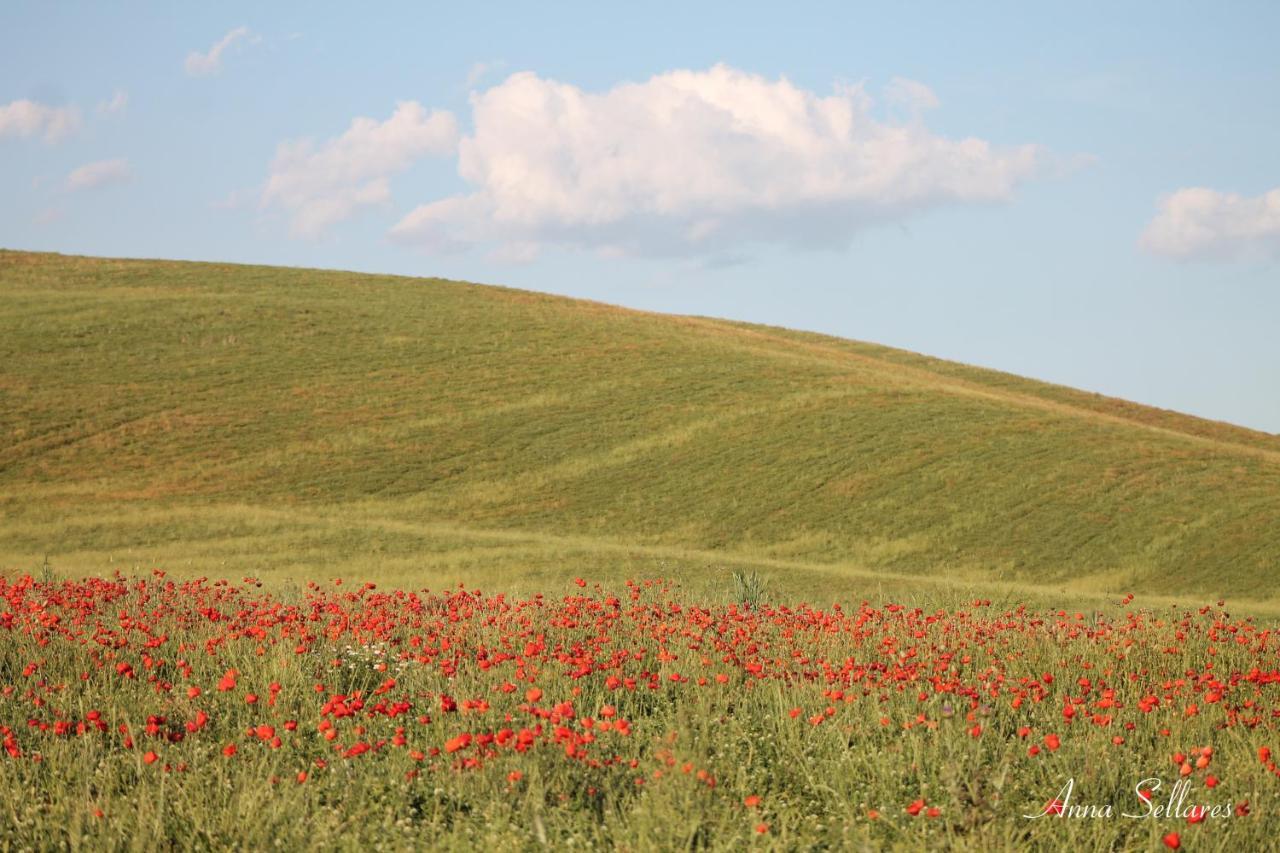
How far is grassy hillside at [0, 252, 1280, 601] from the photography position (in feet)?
100

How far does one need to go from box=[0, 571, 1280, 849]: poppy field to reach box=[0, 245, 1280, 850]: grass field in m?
0.04

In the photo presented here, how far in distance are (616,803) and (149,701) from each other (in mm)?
3828

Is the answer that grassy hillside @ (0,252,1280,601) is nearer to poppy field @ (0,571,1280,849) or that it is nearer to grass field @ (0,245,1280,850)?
grass field @ (0,245,1280,850)

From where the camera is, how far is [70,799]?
20.0ft

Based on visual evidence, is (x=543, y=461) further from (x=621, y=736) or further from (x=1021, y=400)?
(x=621, y=736)

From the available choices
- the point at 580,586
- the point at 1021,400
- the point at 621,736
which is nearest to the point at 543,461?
the point at 580,586

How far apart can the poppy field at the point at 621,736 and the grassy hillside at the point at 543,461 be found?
15.7 meters

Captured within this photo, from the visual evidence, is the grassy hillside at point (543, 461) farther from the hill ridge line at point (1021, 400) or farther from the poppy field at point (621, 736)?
the poppy field at point (621, 736)

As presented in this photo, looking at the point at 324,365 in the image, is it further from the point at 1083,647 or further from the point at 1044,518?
the point at 1083,647

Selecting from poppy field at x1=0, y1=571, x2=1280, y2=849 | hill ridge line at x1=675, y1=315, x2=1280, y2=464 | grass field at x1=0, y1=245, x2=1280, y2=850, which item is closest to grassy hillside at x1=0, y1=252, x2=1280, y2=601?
grass field at x1=0, y1=245, x2=1280, y2=850

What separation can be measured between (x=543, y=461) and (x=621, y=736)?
111 feet

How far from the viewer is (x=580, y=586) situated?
1631cm

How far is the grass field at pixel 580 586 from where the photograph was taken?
20.2ft

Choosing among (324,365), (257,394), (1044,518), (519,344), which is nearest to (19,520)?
(257,394)
